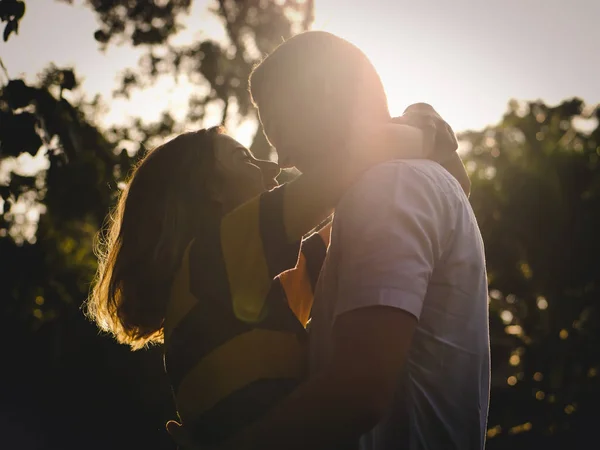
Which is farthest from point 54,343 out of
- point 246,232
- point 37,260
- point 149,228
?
point 246,232

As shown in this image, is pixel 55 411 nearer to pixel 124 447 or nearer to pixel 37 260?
pixel 124 447

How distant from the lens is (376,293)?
1.03 meters

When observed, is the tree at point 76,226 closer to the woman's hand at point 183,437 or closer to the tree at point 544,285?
the woman's hand at point 183,437

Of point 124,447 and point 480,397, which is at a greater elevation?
point 480,397

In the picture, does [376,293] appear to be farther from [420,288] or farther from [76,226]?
[76,226]

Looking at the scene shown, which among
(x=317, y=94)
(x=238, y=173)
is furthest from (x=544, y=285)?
(x=317, y=94)

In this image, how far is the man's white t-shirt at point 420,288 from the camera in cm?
106

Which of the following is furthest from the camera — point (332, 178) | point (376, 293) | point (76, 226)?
point (76, 226)

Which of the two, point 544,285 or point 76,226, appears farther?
point 76,226

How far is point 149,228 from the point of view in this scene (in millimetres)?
2217

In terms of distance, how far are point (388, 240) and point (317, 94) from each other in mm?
549

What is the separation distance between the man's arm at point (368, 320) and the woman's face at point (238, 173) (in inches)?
43.4

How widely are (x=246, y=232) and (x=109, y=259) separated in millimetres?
1292

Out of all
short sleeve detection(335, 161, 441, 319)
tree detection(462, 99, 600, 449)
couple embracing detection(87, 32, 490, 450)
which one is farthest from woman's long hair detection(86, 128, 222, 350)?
tree detection(462, 99, 600, 449)
